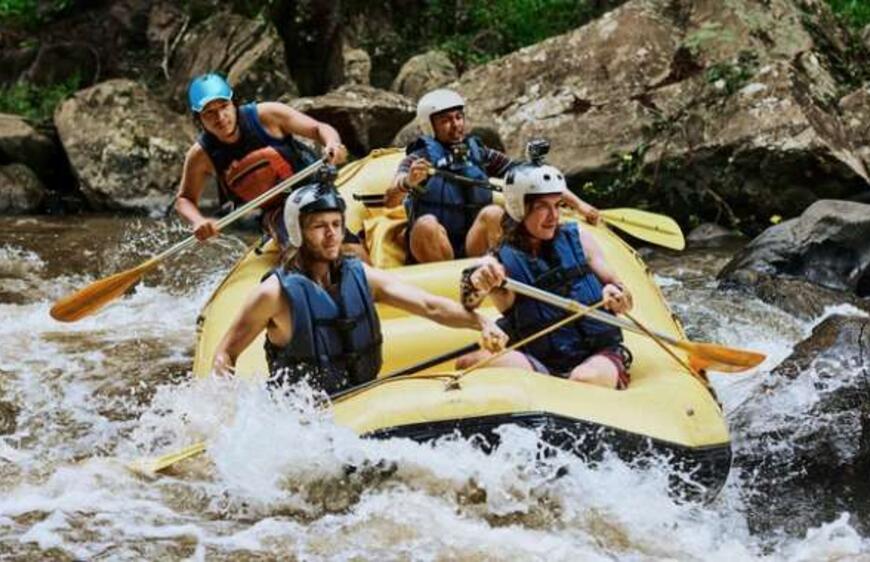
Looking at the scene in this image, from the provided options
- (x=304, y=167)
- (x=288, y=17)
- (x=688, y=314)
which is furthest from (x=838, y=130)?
(x=288, y=17)

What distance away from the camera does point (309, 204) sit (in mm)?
4340

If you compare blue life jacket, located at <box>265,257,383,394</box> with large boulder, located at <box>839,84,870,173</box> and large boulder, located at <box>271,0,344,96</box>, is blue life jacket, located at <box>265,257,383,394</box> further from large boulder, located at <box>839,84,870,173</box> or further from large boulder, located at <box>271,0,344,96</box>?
large boulder, located at <box>271,0,344,96</box>

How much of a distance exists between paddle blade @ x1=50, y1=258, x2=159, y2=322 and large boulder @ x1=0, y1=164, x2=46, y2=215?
540cm

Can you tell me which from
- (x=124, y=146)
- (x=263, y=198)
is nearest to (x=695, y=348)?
(x=263, y=198)

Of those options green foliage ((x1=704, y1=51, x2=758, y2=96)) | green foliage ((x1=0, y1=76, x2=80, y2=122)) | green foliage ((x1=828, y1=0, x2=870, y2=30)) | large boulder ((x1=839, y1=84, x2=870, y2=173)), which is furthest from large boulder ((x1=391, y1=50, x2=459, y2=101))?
green foliage ((x1=828, y1=0, x2=870, y2=30))

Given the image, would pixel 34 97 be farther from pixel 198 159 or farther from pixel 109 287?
pixel 109 287

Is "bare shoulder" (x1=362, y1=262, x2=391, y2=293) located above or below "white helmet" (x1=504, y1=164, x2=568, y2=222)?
below

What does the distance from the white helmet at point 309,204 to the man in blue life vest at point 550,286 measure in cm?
54

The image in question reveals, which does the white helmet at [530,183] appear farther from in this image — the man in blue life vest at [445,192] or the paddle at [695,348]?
the man in blue life vest at [445,192]

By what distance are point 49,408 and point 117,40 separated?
928 centimetres

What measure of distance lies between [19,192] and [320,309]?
7425 millimetres

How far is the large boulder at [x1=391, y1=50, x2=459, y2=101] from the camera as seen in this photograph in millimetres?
11922

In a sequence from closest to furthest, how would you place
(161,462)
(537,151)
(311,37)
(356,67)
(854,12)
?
(161,462)
(537,151)
(854,12)
(356,67)
(311,37)

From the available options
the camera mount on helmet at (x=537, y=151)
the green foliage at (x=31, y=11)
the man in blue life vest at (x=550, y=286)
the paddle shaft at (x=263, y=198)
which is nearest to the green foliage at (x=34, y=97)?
the green foliage at (x=31, y=11)
